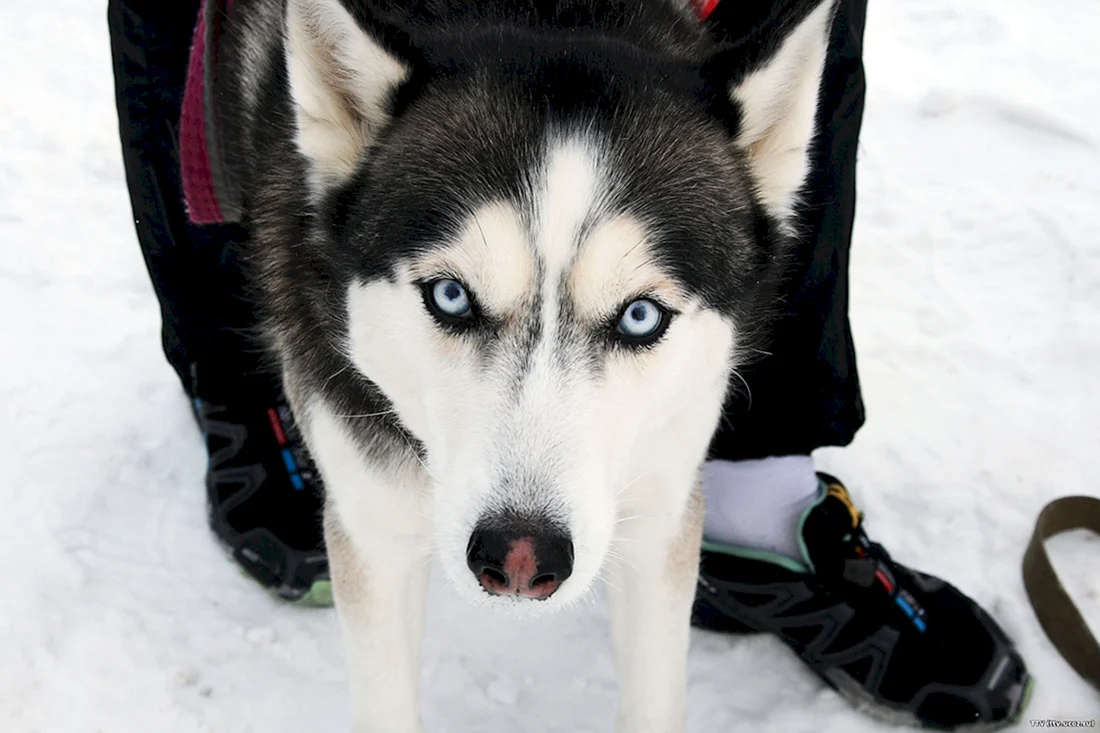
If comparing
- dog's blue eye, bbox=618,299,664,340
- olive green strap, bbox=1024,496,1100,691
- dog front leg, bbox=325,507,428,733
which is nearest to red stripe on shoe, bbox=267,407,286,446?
dog front leg, bbox=325,507,428,733

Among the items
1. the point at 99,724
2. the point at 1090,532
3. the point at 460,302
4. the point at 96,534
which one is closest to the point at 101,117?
the point at 96,534

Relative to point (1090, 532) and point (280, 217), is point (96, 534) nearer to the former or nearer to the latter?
point (280, 217)

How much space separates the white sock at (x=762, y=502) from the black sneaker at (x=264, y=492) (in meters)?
1.08

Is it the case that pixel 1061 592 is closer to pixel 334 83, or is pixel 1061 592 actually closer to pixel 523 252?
pixel 523 252

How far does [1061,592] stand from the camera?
2346mm

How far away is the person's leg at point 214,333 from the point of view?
2.27 metres

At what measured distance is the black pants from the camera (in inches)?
85.6

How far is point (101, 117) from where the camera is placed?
4.38 metres

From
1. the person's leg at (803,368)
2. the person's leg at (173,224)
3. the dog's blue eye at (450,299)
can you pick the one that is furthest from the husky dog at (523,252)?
the person's leg at (173,224)

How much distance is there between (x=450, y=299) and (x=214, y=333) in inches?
60.8

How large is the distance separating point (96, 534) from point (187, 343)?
595 millimetres

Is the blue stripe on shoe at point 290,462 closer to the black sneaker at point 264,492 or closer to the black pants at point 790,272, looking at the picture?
the black sneaker at point 264,492

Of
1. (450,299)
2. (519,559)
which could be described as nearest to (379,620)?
(519,559)

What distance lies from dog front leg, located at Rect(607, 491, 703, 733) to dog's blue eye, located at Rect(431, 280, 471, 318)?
0.66 meters
